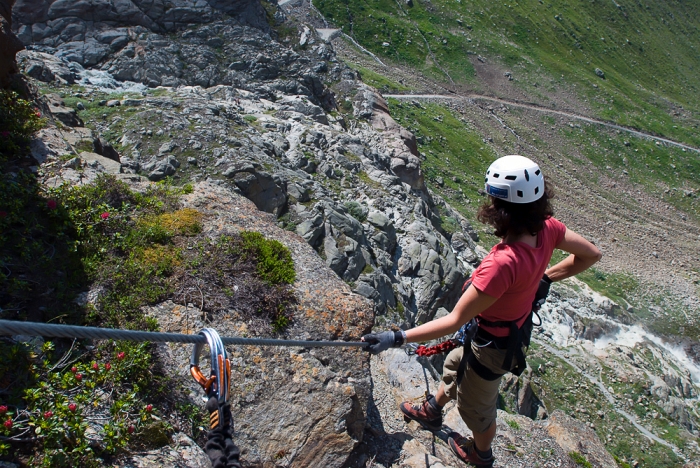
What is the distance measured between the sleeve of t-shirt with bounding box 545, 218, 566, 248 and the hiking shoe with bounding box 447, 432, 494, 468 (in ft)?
12.1

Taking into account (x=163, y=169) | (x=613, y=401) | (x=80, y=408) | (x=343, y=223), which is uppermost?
(x=80, y=408)

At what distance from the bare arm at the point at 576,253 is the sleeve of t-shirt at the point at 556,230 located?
0.08m

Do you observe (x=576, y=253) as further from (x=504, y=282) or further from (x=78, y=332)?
(x=78, y=332)

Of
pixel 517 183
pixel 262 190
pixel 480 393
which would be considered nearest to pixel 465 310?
pixel 517 183

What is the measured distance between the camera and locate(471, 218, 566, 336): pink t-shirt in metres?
4.25

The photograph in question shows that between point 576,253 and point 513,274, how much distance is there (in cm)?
165

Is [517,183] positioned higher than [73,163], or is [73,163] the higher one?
[517,183]

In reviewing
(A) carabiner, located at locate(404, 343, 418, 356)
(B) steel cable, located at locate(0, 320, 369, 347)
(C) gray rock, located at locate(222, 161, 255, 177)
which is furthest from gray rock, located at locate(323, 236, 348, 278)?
(B) steel cable, located at locate(0, 320, 369, 347)

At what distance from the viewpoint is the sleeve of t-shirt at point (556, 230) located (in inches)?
199

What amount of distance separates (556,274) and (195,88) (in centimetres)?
2252

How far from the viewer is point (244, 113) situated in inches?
899

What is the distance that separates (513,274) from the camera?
14.3ft

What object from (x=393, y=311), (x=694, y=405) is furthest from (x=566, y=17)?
(x=393, y=311)

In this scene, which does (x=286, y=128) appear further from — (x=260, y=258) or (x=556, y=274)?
(x=556, y=274)
